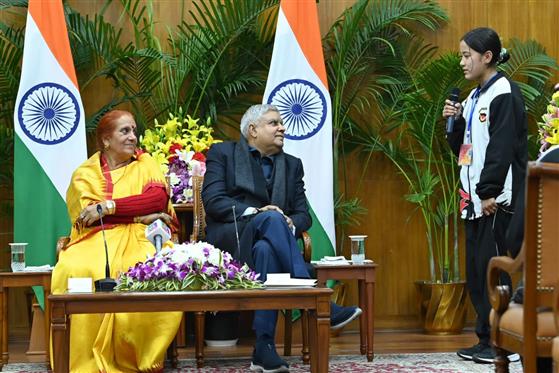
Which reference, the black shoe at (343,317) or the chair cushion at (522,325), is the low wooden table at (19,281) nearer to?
the black shoe at (343,317)

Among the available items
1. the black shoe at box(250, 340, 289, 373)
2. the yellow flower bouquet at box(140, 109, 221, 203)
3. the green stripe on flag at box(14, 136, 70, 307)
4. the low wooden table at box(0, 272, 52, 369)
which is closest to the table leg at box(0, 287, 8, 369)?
the low wooden table at box(0, 272, 52, 369)

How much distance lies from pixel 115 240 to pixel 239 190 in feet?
2.41

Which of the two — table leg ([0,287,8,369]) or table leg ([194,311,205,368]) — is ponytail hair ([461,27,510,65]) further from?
table leg ([0,287,8,369])

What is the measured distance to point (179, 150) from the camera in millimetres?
5781

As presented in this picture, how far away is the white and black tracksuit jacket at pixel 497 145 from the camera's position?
475 cm

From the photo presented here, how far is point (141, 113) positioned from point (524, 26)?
2.67 m

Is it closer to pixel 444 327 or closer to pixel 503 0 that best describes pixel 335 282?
pixel 444 327

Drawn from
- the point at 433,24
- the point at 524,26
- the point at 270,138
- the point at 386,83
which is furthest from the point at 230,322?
the point at 524,26

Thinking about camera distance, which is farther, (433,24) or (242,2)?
(433,24)

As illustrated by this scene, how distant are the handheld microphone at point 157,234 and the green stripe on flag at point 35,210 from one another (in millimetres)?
1268

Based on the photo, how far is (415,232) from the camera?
22.2ft

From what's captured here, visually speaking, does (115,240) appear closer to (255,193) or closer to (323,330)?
(255,193)

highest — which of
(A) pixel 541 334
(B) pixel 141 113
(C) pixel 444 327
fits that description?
(B) pixel 141 113

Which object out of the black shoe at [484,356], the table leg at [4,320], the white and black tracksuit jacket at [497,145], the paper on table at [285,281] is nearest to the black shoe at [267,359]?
the paper on table at [285,281]
